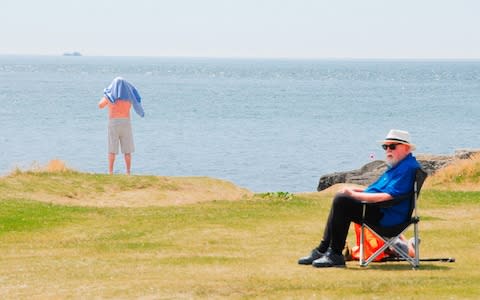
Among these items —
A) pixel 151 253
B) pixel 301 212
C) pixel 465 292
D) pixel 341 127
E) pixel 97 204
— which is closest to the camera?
pixel 465 292

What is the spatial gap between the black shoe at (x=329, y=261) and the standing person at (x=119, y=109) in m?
11.6

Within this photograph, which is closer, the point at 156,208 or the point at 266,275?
the point at 266,275

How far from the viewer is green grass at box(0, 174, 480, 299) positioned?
1007 cm

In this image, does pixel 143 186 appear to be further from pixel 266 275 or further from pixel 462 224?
pixel 266 275

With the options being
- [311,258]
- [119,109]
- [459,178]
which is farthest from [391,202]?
[459,178]

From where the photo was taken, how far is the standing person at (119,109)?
22078 mm

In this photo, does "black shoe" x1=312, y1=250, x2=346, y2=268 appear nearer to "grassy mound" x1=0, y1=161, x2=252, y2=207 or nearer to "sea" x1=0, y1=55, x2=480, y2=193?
"grassy mound" x1=0, y1=161, x2=252, y2=207

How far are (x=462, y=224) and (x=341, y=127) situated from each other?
58.8 meters

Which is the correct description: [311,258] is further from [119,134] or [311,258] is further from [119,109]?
[119,134]

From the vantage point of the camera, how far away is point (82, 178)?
21078 mm

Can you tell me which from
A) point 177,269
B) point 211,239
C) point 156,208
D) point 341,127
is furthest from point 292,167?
point 177,269

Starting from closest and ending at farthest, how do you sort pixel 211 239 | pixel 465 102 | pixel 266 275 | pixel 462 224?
pixel 266 275 → pixel 211 239 → pixel 462 224 → pixel 465 102

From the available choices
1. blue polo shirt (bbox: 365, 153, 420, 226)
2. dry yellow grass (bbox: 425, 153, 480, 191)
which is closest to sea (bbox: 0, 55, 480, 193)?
dry yellow grass (bbox: 425, 153, 480, 191)

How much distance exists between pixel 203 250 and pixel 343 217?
8.54 feet
